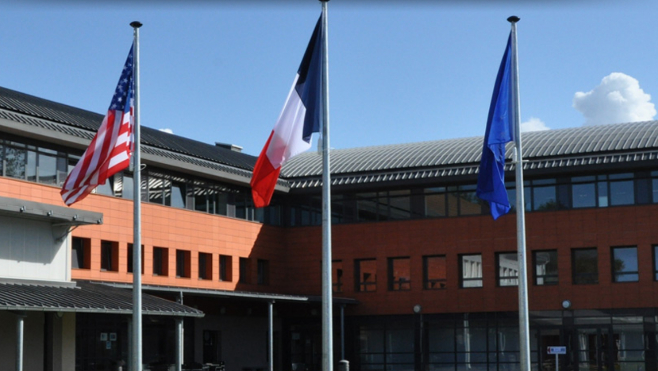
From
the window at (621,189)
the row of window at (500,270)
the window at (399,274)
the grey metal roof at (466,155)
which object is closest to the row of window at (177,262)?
the row of window at (500,270)

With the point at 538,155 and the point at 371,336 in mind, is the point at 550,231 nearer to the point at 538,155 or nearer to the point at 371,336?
the point at 538,155

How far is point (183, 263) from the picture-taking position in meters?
40.3

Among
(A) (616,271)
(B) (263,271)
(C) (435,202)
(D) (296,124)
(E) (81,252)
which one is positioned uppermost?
(C) (435,202)

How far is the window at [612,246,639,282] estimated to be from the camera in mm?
39531

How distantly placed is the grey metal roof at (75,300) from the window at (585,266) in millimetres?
17277

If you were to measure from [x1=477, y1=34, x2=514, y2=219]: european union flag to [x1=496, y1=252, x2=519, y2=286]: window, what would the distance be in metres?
18.6

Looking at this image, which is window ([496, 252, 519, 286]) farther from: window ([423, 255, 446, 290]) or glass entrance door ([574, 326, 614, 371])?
glass entrance door ([574, 326, 614, 371])

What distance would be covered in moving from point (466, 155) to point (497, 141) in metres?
20.6

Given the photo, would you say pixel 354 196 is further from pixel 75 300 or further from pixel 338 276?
pixel 75 300

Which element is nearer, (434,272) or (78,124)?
(78,124)

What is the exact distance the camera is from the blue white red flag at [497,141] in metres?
23.1

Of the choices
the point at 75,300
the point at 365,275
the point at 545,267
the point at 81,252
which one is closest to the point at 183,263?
the point at 81,252

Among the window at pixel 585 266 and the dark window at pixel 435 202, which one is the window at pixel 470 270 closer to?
the dark window at pixel 435 202

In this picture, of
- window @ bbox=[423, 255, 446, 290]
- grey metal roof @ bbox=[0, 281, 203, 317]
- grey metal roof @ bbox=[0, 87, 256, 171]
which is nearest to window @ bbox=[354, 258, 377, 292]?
window @ bbox=[423, 255, 446, 290]
